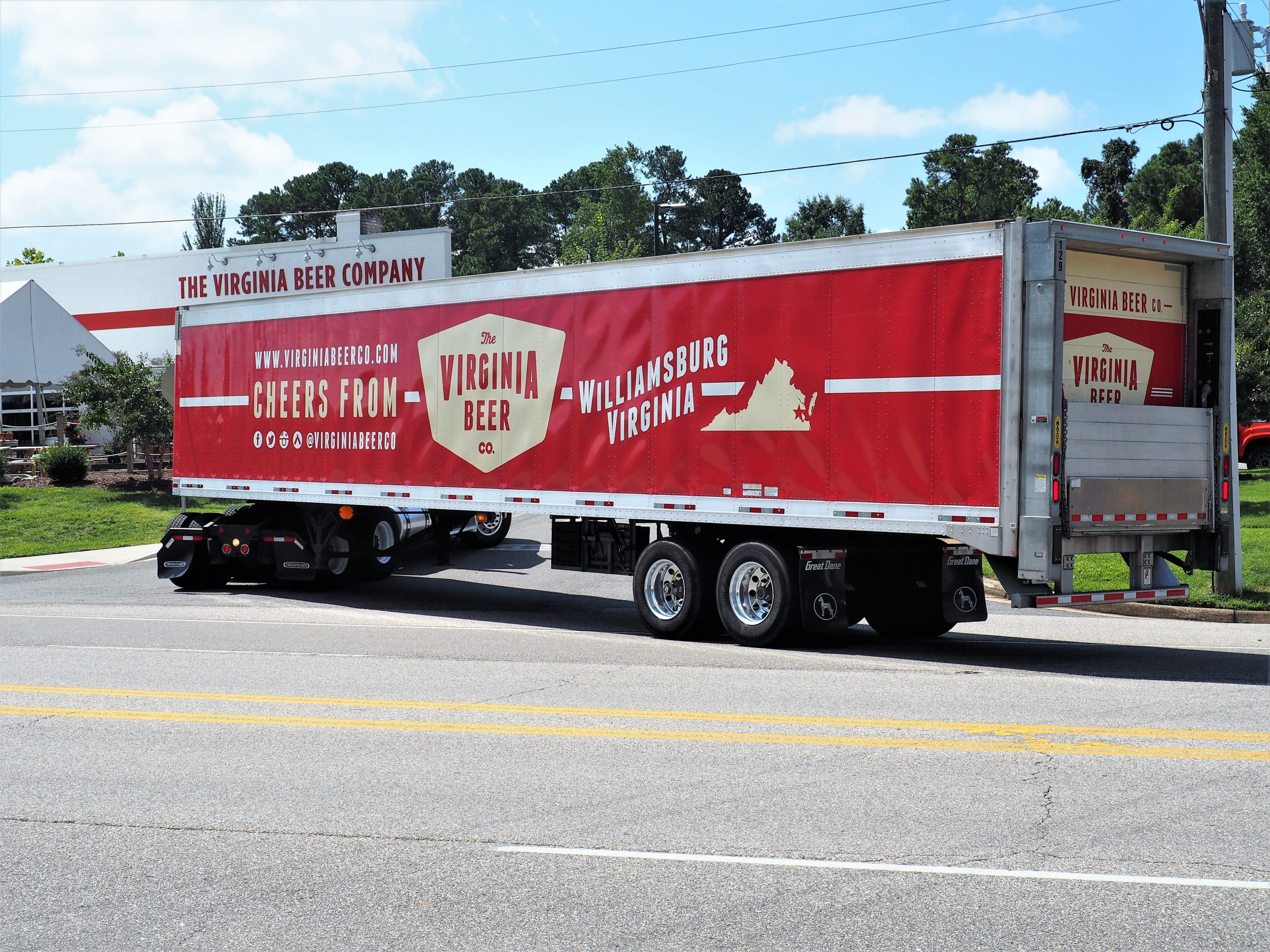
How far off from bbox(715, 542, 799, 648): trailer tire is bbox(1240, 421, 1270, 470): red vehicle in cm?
2865

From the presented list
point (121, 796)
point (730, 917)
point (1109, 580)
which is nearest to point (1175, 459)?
point (1109, 580)

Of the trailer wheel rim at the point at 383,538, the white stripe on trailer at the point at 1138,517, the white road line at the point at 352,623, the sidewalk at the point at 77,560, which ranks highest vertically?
the white stripe on trailer at the point at 1138,517

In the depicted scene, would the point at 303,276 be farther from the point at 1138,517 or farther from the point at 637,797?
the point at 637,797

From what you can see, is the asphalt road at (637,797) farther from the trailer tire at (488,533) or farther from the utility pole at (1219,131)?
the trailer tire at (488,533)

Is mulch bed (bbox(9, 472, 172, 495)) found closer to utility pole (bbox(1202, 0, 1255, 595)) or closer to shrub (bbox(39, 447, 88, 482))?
shrub (bbox(39, 447, 88, 482))

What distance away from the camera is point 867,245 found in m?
12.0

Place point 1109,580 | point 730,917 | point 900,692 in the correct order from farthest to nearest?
point 1109,580, point 900,692, point 730,917

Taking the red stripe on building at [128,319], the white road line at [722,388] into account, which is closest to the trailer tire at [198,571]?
the white road line at [722,388]

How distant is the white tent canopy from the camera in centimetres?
3609

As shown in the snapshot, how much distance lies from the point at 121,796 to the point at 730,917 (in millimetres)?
3624

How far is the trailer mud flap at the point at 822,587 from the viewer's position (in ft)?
40.7

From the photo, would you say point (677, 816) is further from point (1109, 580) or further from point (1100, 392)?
point (1109, 580)

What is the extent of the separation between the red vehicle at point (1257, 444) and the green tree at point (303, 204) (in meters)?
88.9

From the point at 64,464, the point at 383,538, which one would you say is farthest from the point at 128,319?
the point at 383,538
